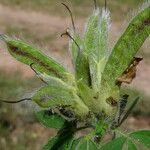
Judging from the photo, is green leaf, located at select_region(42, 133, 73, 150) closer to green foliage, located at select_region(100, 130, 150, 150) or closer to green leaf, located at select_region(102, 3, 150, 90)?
green foliage, located at select_region(100, 130, 150, 150)

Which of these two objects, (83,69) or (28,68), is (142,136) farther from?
(28,68)

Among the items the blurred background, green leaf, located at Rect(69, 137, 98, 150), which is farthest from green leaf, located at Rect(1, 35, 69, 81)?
green leaf, located at Rect(69, 137, 98, 150)

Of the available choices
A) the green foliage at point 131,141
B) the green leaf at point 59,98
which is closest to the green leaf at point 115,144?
the green foliage at point 131,141

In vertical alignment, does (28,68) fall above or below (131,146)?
above

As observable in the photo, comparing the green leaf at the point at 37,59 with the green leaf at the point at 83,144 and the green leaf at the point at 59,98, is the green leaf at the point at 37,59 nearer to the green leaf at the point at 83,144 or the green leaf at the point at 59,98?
the green leaf at the point at 59,98

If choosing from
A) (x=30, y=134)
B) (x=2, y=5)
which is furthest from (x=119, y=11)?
(x=30, y=134)

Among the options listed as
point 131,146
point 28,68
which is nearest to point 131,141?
point 131,146
